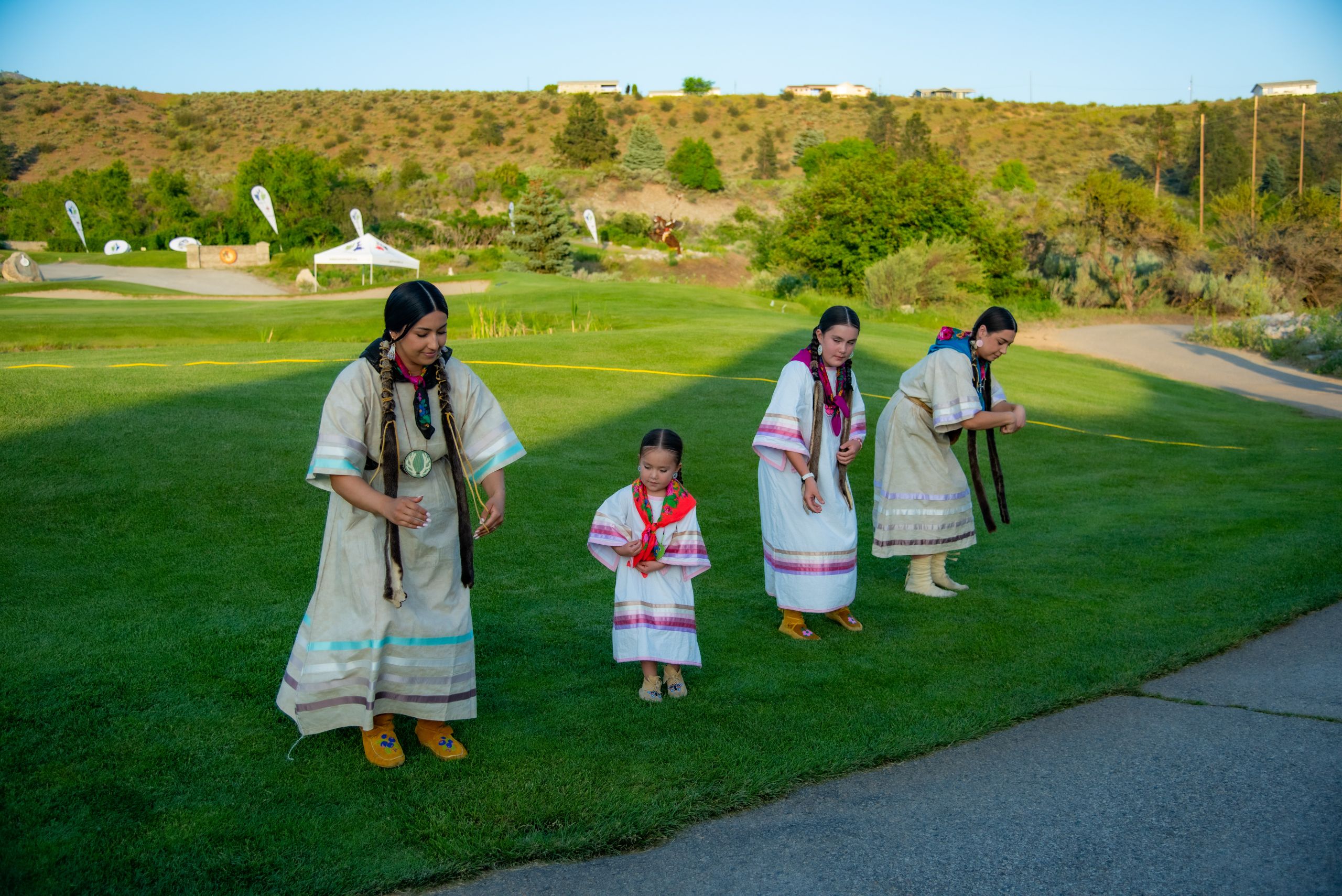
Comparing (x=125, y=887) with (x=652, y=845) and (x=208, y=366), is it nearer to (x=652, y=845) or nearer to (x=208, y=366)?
(x=652, y=845)

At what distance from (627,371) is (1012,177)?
6569 centimetres

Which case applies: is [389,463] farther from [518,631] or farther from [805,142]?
[805,142]

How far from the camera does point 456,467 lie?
413 cm

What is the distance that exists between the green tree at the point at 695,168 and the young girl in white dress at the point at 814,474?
6883 cm

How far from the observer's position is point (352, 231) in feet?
178

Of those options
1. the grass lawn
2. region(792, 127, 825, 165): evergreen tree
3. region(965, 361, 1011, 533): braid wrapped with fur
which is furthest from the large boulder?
region(792, 127, 825, 165): evergreen tree

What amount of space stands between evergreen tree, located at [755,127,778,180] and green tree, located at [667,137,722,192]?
789 centimetres

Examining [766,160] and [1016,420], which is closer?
[1016,420]

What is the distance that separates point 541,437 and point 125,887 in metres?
8.19

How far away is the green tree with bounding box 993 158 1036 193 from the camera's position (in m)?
70.9

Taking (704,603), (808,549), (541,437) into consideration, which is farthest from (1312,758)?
(541,437)

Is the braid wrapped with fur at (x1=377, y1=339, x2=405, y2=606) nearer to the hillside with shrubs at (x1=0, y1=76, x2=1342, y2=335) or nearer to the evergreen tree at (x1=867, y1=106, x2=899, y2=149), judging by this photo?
the hillside with shrubs at (x1=0, y1=76, x2=1342, y2=335)

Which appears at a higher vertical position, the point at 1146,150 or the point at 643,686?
the point at 1146,150

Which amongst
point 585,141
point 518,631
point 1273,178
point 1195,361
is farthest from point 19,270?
point 1273,178
